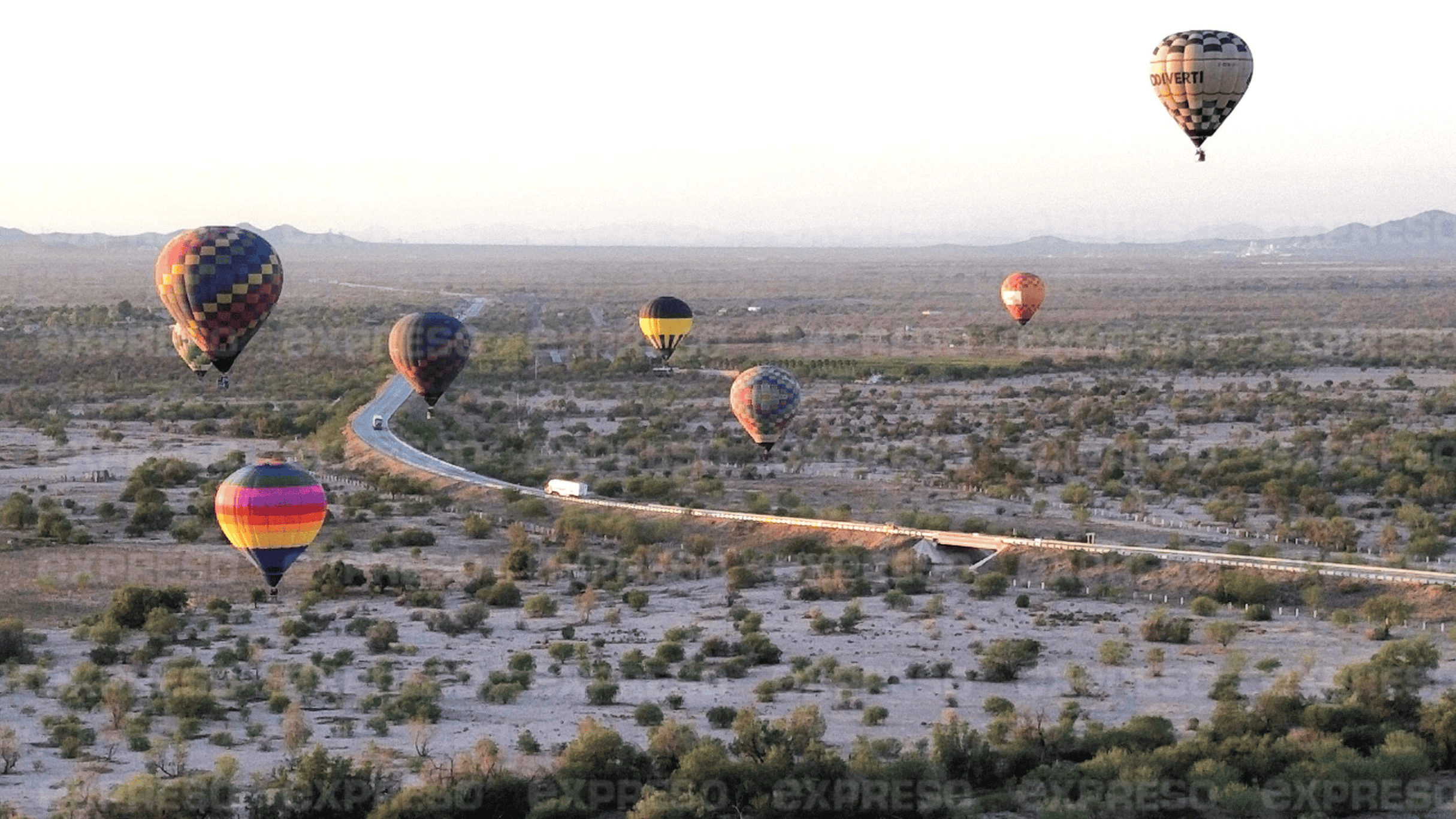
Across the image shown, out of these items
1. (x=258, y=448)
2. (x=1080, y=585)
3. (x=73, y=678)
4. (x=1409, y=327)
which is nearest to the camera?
(x=73, y=678)

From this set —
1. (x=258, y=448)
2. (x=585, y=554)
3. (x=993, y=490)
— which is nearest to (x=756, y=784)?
(x=585, y=554)

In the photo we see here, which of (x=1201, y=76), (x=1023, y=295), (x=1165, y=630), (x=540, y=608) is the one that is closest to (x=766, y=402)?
(x=1201, y=76)

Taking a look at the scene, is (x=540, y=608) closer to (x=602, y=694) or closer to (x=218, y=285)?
(x=602, y=694)

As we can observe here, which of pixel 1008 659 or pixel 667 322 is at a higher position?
pixel 667 322

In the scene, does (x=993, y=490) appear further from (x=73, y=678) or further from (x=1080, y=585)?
(x=73, y=678)

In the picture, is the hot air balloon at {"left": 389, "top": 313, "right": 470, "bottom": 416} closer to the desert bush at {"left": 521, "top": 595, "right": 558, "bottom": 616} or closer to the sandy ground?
the sandy ground

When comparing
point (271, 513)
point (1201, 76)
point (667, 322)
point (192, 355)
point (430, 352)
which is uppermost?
point (1201, 76)

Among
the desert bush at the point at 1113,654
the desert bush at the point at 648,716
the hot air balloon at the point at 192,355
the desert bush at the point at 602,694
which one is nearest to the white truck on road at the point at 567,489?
the hot air balloon at the point at 192,355
